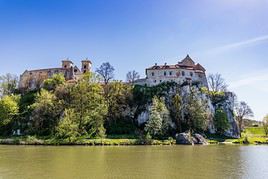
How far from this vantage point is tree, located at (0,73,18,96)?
104 m

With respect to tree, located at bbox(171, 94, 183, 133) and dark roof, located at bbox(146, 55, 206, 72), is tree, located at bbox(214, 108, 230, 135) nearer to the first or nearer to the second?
tree, located at bbox(171, 94, 183, 133)

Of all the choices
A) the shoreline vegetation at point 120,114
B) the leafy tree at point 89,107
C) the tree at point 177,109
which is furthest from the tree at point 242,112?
the leafy tree at point 89,107

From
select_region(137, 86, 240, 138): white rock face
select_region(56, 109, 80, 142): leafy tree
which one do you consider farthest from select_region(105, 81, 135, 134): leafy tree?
select_region(56, 109, 80, 142): leafy tree

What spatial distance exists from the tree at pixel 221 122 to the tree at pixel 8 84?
262ft

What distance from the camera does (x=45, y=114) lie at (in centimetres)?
7494

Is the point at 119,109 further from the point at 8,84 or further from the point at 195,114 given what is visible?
the point at 8,84

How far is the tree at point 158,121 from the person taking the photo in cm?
7012

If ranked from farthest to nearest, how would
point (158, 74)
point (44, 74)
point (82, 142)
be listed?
point (44, 74), point (158, 74), point (82, 142)

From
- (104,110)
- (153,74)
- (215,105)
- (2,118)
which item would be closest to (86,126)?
(104,110)

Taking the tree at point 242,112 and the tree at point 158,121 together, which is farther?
the tree at point 242,112

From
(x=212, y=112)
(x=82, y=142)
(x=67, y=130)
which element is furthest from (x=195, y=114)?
(x=67, y=130)

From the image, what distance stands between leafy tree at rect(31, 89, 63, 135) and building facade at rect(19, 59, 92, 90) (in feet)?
93.2

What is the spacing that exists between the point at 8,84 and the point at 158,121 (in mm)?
68708

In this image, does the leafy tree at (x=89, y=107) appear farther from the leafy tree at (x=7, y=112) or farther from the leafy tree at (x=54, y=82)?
the leafy tree at (x=7, y=112)
